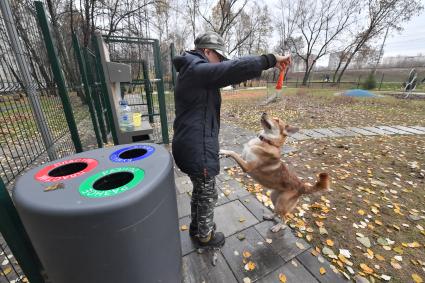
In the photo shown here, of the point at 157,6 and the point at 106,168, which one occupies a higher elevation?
the point at 157,6

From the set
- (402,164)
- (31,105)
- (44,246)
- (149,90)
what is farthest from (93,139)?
(402,164)

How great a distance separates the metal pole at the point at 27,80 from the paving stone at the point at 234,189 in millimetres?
2521

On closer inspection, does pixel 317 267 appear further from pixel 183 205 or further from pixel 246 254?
pixel 183 205

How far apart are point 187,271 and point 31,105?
2.49 metres

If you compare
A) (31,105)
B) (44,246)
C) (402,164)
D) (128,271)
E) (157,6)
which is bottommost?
(402,164)

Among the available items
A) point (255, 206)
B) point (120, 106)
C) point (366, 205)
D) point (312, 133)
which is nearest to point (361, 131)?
point (312, 133)

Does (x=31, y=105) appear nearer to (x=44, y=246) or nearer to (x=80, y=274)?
(x=44, y=246)

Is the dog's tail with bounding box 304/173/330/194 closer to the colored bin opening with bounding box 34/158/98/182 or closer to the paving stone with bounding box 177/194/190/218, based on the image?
the paving stone with bounding box 177/194/190/218

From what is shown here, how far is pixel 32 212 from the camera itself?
0.99 metres

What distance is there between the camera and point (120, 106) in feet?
15.6

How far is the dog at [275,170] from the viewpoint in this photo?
8.34 ft

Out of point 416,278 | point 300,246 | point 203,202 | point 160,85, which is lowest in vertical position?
point 416,278

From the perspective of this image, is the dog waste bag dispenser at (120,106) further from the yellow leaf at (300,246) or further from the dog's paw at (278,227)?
the yellow leaf at (300,246)

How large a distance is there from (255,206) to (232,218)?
448 mm
